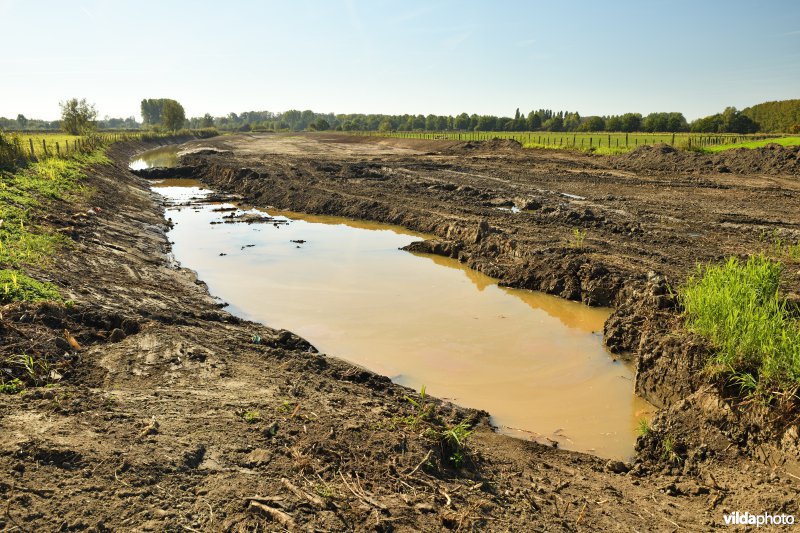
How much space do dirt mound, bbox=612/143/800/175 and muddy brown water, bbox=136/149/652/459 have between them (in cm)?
2207

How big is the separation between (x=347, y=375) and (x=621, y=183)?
24.6m

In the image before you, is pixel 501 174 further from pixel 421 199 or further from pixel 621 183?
pixel 421 199

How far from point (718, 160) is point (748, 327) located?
30.6 m

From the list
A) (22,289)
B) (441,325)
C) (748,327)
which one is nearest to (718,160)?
(441,325)

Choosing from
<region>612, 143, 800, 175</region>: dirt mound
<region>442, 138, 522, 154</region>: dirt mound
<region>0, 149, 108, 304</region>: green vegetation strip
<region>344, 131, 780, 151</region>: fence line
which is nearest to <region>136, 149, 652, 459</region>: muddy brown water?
<region>0, 149, 108, 304</region>: green vegetation strip

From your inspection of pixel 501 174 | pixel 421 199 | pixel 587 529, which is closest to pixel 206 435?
pixel 587 529

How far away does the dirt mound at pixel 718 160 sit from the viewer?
29031 millimetres

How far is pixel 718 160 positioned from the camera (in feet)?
104

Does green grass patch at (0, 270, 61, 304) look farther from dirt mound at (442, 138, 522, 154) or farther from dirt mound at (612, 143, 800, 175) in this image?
dirt mound at (442, 138, 522, 154)

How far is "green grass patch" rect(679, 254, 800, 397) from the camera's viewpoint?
569 centimetres

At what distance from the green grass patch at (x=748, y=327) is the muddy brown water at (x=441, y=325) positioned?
1.70 meters

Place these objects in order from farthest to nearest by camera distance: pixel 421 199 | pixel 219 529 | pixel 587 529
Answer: pixel 421 199 → pixel 587 529 → pixel 219 529

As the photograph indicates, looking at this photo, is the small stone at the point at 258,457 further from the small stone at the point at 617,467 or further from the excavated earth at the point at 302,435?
the small stone at the point at 617,467

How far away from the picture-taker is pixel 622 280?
1205 cm
